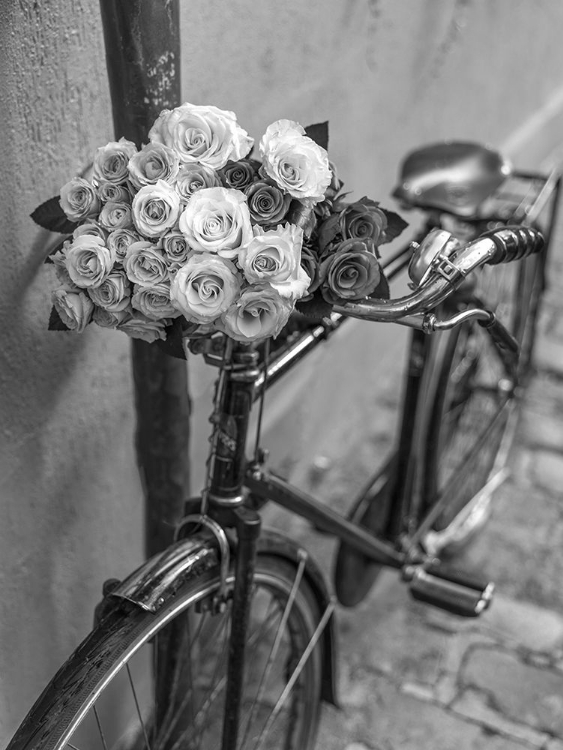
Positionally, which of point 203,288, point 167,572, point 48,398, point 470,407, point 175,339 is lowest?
point 470,407

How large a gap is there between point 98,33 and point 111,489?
943mm

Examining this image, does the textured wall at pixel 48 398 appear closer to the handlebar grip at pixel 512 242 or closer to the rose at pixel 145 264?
the rose at pixel 145 264

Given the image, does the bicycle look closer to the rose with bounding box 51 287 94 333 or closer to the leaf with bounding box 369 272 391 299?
the leaf with bounding box 369 272 391 299

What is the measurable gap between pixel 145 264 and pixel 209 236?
0.10 metres

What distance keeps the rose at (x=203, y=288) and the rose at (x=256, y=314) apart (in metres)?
0.03

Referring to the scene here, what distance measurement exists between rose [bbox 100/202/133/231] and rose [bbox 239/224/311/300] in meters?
0.17

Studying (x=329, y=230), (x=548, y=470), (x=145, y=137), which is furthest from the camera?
(x=548, y=470)

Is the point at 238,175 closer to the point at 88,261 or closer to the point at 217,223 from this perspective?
the point at 217,223

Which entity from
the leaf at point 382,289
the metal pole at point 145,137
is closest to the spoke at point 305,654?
the metal pole at point 145,137

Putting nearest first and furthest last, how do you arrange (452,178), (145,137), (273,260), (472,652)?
(273,260) → (145,137) → (452,178) → (472,652)

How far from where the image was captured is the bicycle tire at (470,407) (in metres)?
2.47

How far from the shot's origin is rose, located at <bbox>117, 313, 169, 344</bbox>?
1260 millimetres

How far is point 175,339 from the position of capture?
1.29 m

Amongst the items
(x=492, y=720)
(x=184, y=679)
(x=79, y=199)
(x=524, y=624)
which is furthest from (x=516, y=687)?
(x=79, y=199)
